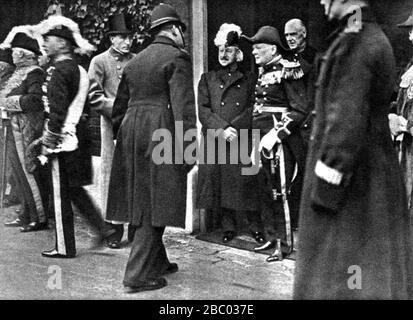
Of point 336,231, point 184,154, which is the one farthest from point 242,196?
point 336,231

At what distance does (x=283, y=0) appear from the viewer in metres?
6.19

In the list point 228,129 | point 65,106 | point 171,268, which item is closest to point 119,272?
point 171,268

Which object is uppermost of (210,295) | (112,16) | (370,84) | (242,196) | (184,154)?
(112,16)

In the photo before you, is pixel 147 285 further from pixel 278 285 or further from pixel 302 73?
pixel 302 73

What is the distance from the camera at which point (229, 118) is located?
6.49 m

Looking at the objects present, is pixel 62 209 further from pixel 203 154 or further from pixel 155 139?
pixel 203 154

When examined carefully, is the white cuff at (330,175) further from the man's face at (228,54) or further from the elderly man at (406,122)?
the man's face at (228,54)

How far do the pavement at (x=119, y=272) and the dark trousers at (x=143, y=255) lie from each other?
0.41ft

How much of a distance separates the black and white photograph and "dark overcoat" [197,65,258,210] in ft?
0.04

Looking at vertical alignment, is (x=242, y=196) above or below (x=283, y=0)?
below

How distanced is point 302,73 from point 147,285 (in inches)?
84.9

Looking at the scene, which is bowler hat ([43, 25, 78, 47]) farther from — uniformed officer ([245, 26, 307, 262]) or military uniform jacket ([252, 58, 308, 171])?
military uniform jacket ([252, 58, 308, 171])

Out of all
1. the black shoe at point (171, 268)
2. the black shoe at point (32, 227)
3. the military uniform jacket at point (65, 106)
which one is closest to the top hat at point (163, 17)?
the military uniform jacket at point (65, 106)

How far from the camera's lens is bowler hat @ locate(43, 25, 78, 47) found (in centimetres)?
609
